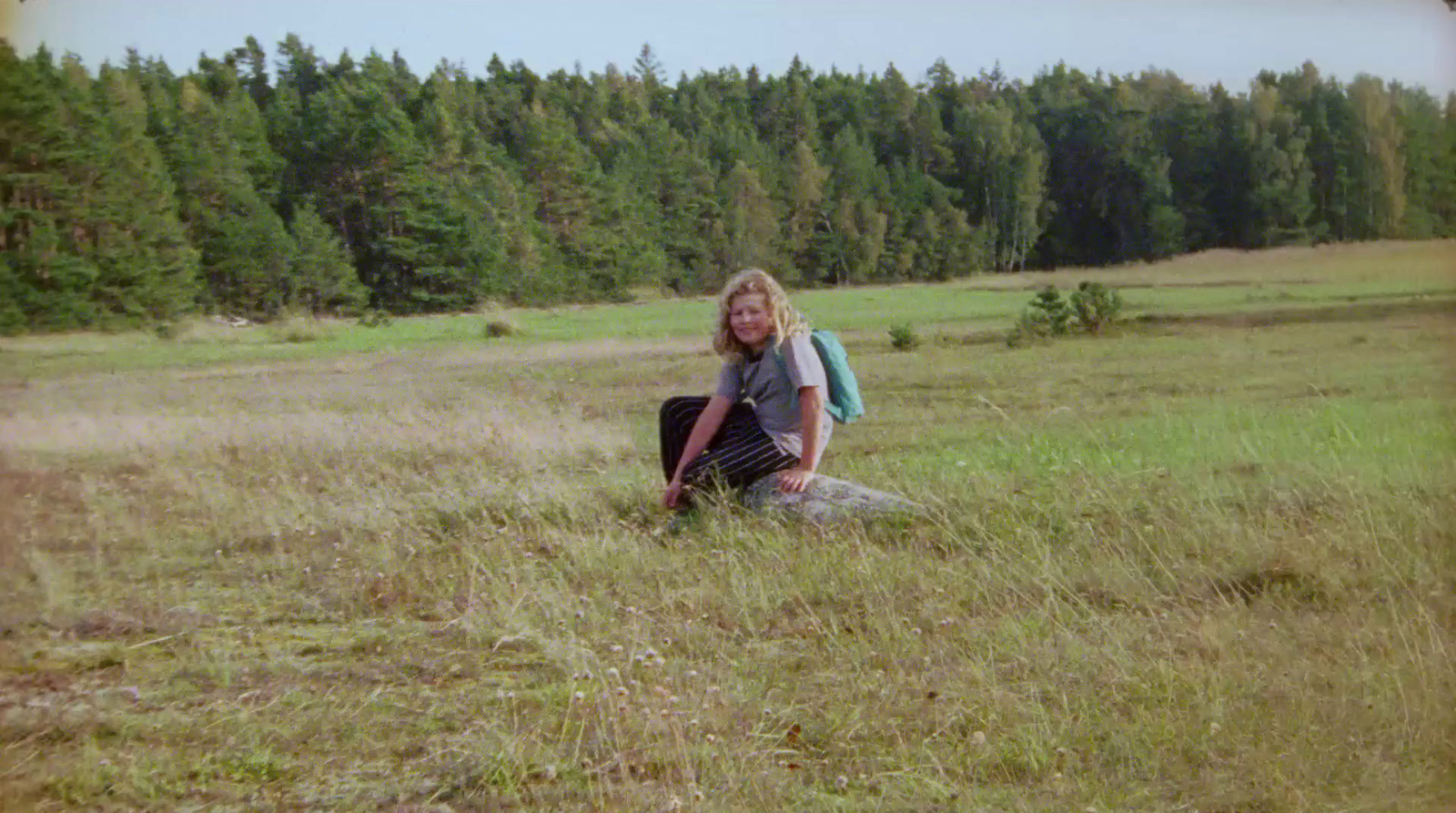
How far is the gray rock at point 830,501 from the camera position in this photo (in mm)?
5785

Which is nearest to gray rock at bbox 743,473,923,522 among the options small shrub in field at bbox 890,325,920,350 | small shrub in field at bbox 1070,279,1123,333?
small shrub in field at bbox 890,325,920,350

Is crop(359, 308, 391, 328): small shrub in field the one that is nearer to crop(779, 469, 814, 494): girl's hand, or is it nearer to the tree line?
the tree line

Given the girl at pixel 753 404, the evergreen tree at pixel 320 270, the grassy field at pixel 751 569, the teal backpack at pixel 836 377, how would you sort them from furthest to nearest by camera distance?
1. the teal backpack at pixel 836 377
2. the girl at pixel 753 404
3. the evergreen tree at pixel 320 270
4. the grassy field at pixel 751 569

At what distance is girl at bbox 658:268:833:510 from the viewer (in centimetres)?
604

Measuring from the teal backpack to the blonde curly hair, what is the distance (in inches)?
4.1

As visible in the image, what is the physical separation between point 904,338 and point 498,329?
225 centimetres

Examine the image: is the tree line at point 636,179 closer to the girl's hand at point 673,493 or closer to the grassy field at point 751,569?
the grassy field at point 751,569

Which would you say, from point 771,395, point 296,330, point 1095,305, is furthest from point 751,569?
point 1095,305

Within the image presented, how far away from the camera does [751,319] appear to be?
6098mm

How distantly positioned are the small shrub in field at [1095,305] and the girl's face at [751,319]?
1.81 metres

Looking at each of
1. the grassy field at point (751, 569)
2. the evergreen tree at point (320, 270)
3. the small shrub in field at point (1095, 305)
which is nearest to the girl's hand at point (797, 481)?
the grassy field at point (751, 569)

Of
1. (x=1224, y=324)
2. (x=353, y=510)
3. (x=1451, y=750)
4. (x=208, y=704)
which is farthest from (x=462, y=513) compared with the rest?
(x=1451, y=750)

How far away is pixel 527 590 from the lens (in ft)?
16.2

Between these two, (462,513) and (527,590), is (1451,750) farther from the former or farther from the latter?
(462,513)
